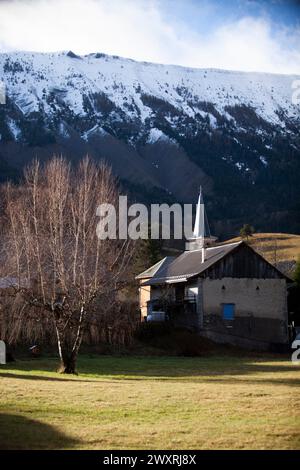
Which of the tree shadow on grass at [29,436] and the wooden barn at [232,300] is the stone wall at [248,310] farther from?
the tree shadow on grass at [29,436]

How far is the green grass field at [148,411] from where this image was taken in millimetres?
12266

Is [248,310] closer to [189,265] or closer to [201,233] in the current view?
[189,265]

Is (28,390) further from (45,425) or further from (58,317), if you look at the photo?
(58,317)

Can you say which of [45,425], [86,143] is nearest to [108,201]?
[45,425]

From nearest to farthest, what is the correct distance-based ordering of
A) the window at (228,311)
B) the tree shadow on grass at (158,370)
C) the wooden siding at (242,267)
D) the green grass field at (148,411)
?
1. the green grass field at (148,411)
2. the tree shadow on grass at (158,370)
3. the window at (228,311)
4. the wooden siding at (242,267)

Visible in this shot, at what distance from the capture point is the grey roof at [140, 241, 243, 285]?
49719 mm

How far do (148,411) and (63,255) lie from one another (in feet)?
42.4

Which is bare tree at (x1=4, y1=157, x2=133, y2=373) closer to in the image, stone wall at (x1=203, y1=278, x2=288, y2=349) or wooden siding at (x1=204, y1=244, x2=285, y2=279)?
stone wall at (x1=203, y1=278, x2=288, y2=349)

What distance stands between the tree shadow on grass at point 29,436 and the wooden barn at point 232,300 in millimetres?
34121

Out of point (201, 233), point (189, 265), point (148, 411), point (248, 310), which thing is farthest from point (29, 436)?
point (201, 233)

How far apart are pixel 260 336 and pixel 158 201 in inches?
3447

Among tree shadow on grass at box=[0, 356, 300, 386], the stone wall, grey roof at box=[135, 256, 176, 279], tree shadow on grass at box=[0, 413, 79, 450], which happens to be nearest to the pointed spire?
grey roof at box=[135, 256, 176, 279]

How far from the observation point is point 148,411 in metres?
15.7

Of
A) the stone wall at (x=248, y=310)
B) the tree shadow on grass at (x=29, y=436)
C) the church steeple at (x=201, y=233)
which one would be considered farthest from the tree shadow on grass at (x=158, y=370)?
the church steeple at (x=201, y=233)
